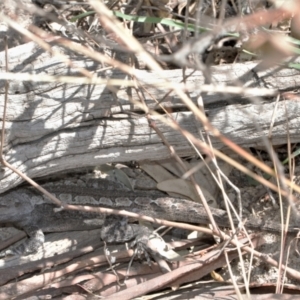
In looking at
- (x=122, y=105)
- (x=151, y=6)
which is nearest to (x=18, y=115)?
(x=122, y=105)

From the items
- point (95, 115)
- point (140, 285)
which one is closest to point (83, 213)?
point (140, 285)

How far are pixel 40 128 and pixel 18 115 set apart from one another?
6.8 inches

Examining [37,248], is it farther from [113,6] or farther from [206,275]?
[113,6]

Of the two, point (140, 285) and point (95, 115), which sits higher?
point (95, 115)

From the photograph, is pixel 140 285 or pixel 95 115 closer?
pixel 95 115

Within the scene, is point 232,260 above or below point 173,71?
below

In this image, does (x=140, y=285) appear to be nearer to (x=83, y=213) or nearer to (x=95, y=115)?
(x=83, y=213)

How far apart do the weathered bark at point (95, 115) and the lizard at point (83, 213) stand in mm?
750

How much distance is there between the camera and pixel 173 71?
3576 millimetres

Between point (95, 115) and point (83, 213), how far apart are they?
1.28 meters

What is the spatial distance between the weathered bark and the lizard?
75 cm

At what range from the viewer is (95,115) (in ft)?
11.7

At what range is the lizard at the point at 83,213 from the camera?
13.9 ft

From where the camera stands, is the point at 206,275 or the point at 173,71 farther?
the point at 206,275
